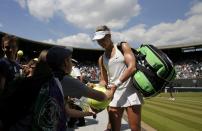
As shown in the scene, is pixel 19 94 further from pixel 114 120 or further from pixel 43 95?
pixel 114 120

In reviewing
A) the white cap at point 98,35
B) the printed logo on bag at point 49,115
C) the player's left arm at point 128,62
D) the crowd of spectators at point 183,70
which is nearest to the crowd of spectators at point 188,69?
the crowd of spectators at point 183,70

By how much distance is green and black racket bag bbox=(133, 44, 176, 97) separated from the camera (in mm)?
5465

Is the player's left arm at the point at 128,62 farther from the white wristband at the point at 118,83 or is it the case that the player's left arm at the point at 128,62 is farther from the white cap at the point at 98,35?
the white cap at the point at 98,35

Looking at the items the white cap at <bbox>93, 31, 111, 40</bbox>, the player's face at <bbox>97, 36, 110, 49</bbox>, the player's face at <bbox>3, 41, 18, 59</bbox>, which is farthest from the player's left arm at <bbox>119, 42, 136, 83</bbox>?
the player's face at <bbox>3, 41, 18, 59</bbox>

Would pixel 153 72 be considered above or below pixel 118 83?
above

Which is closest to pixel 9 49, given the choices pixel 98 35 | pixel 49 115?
pixel 98 35

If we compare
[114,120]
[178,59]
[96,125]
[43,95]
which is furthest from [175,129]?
[178,59]

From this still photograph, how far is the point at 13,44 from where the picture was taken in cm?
614

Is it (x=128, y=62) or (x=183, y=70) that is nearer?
(x=128, y=62)

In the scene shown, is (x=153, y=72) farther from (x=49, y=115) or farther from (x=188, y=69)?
(x=188, y=69)

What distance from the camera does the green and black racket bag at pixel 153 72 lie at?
5465mm

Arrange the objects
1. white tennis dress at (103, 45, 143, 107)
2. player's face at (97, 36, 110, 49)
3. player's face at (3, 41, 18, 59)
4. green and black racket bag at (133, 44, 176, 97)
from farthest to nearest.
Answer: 1. player's face at (3, 41, 18, 59)
2. white tennis dress at (103, 45, 143, 107)
3. player's face at (97, 36, 110, 49)
4. green and black racket bag at (133, 44, 176, 97)

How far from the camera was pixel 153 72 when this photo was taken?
554 centimetres

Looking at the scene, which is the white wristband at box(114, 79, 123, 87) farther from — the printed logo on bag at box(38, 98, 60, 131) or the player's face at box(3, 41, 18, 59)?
the printed logo on bag at box(38, 98, 60, 131)
